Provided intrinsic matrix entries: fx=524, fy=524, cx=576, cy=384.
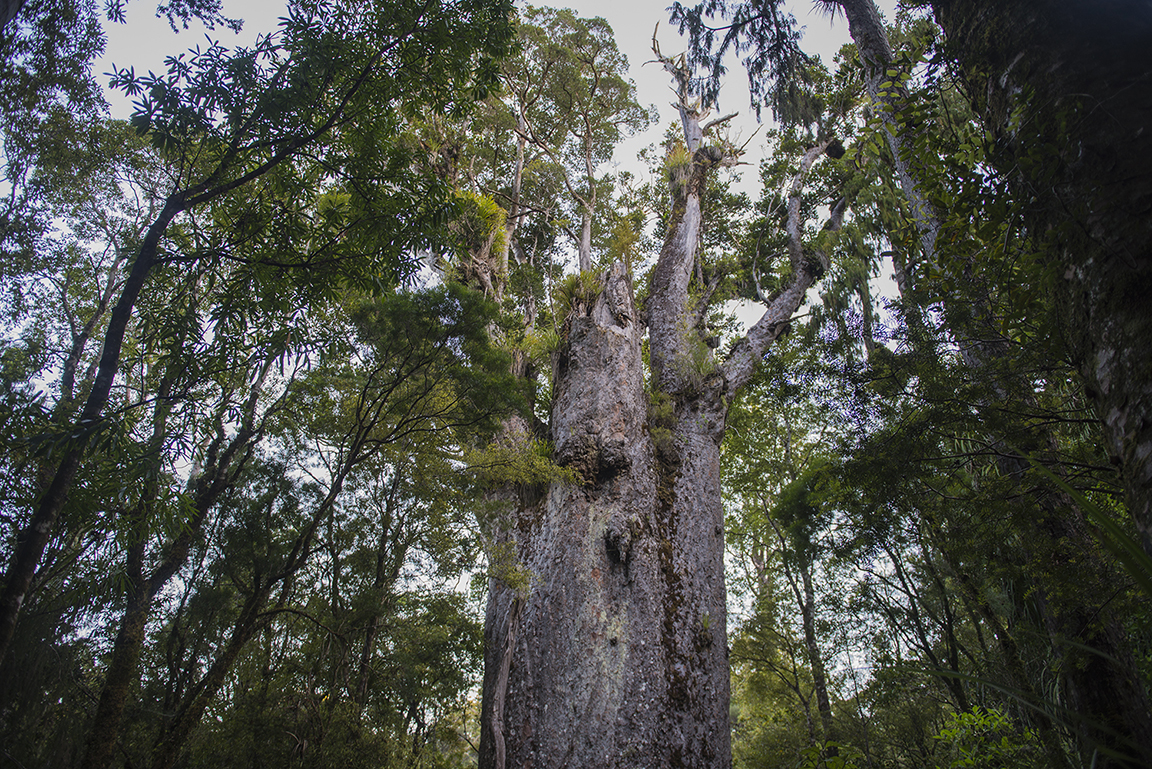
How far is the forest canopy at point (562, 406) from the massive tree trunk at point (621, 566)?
0.03 meters

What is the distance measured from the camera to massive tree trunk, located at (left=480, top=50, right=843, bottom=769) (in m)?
3.97

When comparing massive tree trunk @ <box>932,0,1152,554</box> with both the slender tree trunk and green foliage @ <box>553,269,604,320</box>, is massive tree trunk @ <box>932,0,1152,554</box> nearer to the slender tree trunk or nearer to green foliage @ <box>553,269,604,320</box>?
the slender tree trunk

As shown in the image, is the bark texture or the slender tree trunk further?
the bark texture

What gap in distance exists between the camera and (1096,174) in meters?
1.15

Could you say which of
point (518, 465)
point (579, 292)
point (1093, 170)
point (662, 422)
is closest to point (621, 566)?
point (518, 465)

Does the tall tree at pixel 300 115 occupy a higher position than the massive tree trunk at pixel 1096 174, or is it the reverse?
the tall tree at pixel 300 115

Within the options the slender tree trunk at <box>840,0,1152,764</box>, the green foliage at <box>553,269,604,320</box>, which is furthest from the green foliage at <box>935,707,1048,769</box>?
the green foliage at <box>553,269,604,320</box>

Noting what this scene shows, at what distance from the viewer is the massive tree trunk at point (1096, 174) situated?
3.36ft

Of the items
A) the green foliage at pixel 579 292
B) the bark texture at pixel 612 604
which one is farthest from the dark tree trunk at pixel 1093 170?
the green foliage at pixel 579 292

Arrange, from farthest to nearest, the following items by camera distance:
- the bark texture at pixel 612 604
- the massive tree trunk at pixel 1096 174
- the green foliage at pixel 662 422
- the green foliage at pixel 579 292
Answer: the green foliage at pixel 579 292 < the green foliage at pixel 662 422 < the bark texture at pixel 612 604 < the massive tree trunk at pixel 1096 174

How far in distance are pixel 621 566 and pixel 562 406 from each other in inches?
75.4

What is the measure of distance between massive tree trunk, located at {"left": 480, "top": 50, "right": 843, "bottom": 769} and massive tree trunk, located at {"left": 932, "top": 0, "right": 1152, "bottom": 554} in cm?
362

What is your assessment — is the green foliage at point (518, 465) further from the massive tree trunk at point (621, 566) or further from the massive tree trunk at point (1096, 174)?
the massive tree trunk at point (1096, 174)

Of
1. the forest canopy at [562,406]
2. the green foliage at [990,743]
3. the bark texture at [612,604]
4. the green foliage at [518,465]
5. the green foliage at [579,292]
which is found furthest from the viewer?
the green foliage at [579,292]
